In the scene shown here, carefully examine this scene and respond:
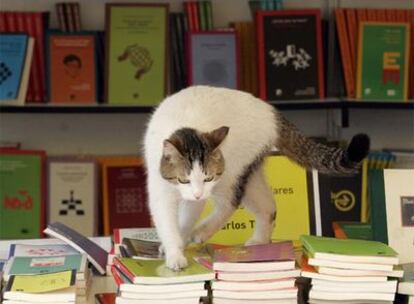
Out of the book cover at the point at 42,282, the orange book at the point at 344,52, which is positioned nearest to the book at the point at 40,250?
the book cover at the point at 42,282

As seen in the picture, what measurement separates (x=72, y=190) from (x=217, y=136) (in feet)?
6.46

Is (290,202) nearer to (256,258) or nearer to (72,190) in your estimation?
(256,258)

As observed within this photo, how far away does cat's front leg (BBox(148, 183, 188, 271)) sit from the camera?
173 centimetres

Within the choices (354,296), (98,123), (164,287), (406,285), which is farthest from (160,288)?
(98,123)

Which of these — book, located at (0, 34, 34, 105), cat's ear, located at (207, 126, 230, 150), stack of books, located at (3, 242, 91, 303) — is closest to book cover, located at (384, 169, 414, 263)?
cat's ear, located at (207, 126, 230, 150)

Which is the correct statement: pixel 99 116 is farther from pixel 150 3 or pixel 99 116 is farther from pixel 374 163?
pixel 374 163

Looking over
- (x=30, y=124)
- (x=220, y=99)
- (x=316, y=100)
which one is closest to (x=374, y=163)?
(x=316, y=100)

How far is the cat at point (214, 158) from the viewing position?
167cm

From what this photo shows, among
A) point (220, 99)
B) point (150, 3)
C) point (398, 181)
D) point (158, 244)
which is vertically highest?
point (150, 3)

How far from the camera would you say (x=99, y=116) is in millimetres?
3721

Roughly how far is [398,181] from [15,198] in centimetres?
214

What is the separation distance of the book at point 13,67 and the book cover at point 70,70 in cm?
13

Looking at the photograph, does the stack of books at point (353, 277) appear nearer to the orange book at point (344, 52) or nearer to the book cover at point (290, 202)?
the book cover at point (290, 202)

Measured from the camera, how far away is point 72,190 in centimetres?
351
